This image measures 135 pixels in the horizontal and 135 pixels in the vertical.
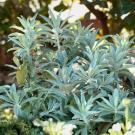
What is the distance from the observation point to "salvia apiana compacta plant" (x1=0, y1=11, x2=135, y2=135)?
1518mm

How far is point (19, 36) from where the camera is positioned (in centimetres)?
177

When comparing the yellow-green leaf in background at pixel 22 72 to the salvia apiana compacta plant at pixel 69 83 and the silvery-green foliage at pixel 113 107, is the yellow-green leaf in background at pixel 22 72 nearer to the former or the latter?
the salvia apiana compacta plant at pixel 69 83

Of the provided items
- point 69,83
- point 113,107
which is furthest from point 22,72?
point 113,107

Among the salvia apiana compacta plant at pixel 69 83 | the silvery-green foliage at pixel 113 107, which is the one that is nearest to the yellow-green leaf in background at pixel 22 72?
the salvia apiana compacta plant at pixel 69 83

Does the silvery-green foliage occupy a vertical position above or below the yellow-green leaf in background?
below

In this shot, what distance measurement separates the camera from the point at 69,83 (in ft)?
5.35

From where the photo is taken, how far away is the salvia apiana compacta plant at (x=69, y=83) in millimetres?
1518

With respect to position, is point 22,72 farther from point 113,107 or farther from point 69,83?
point 113,107

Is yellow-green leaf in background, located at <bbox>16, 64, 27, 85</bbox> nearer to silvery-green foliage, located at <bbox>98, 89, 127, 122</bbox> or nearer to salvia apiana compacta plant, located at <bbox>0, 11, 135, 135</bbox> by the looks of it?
salvia apiana compacta plant, located at <bbox>0, 11, 135, 135</bbox>

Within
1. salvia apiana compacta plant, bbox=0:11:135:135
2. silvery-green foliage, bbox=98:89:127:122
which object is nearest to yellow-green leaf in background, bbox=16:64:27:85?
salvia apiana compacta plant, bbox=0:11:135:135

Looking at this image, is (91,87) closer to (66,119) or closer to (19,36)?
(66,119)

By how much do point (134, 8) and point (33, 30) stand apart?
1197mm

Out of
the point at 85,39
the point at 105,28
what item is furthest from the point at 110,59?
the point at 105,28

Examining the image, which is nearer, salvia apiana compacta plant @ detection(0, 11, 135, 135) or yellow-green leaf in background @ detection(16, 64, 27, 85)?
salvia apiana compacta plant @ detection(0, 11, 135, 135)
